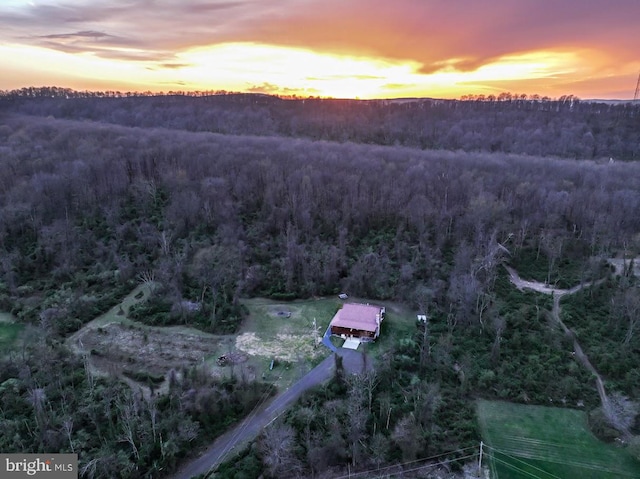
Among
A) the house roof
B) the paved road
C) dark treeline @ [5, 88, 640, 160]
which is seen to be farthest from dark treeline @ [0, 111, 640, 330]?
dark treeline @ [5, 88, 640, 160]

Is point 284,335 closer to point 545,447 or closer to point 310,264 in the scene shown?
point 310,264

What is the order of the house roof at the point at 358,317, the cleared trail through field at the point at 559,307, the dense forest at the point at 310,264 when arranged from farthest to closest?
the house roof at the point at 358,317
the cleared trail through field at the point at 559,307
the dense forest at the point at 310,264

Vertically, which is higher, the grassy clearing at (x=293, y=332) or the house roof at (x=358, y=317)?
the house roof at (x=358, y=317)

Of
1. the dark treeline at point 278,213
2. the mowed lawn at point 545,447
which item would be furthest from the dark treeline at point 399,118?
the mowed lawn at point 545,447

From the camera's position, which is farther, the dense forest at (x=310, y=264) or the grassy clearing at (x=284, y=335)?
the grassy clearing at (x=284, y=335)

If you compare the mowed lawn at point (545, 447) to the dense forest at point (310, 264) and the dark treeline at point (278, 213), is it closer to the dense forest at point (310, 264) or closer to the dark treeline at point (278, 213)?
the dense forest at point (310, 264)

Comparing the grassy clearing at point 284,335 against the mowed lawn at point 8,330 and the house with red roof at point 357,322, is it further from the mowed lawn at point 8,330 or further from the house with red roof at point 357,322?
the mowed lawn at point 8,330

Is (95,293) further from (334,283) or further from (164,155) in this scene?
(164,155)

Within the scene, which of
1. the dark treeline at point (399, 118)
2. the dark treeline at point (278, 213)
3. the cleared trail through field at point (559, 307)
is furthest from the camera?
the dark treeline at point (399, 118)

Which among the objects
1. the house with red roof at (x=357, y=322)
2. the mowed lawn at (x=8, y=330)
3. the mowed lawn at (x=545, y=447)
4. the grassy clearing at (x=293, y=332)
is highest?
the house with red roof at (x=357, y=322)
